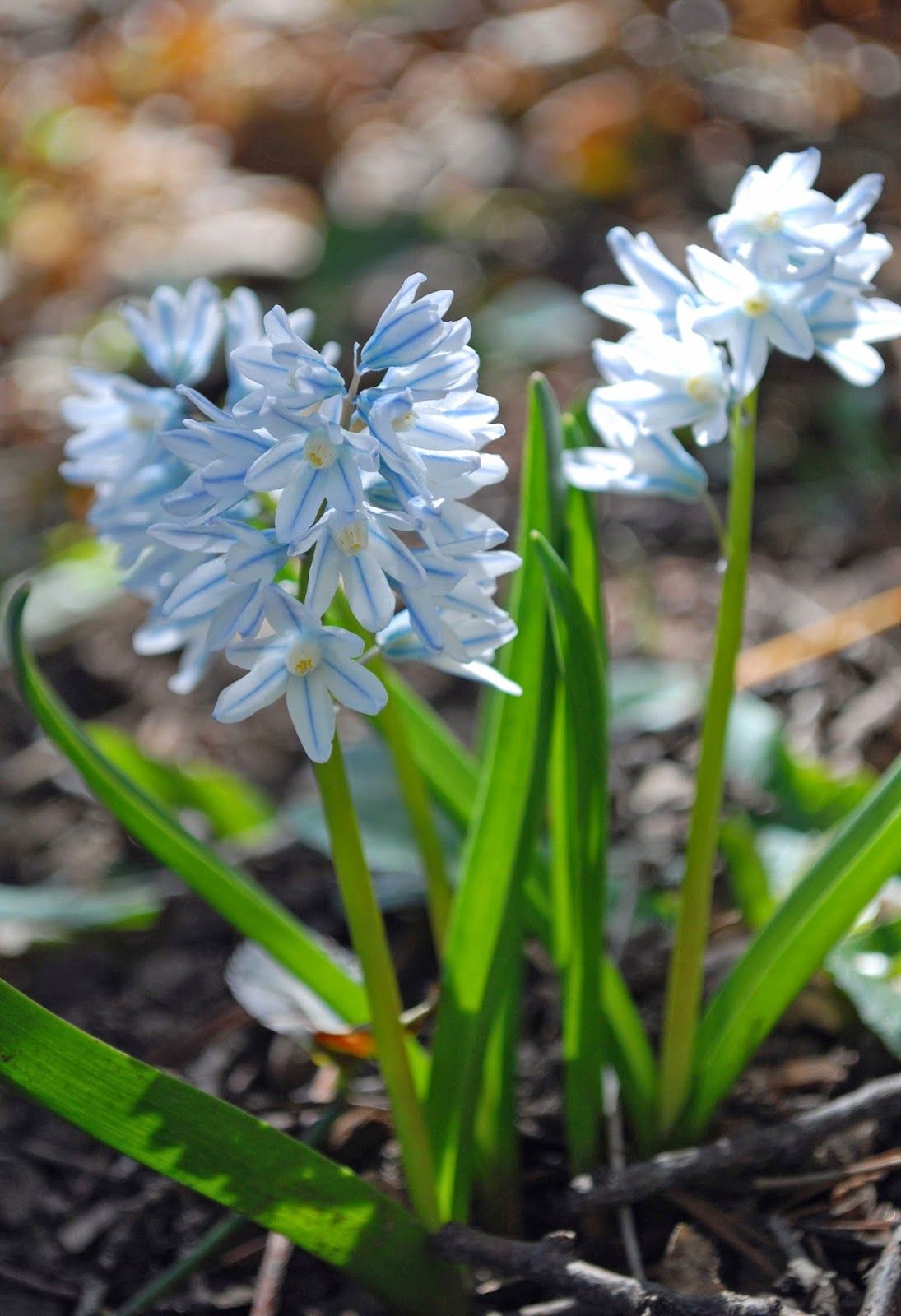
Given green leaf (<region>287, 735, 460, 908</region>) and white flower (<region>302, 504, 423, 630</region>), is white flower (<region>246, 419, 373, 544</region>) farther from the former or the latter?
green leaf (<region>287, 735, 460, 908</region>)

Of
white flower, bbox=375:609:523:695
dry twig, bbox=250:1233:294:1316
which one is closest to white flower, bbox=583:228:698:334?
white flower, bbox=375:609:523:695

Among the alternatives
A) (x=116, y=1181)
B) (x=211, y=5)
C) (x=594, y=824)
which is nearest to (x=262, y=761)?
(x=116, y=1181)

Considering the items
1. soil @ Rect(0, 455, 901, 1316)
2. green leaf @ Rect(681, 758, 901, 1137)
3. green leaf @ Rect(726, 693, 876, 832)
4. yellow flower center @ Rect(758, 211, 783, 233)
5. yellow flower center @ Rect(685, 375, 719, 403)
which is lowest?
soil @ Rect(0, 455, 901, 1316)

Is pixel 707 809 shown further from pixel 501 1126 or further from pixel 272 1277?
pixel 272 1277

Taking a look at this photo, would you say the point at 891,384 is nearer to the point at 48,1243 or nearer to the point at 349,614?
the point at 349,614

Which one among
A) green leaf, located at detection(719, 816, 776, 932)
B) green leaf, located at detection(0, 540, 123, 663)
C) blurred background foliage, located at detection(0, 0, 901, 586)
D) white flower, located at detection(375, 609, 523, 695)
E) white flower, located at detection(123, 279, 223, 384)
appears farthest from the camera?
blurred background foliage, located at detection(0, 0, 901, 586)

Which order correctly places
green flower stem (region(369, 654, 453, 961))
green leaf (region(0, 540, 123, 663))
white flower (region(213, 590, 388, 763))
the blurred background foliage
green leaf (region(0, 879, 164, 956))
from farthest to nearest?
the blurred background foliage
green leaf (region(0, 540, 123, 663))
green leaf (region(0, 879, 164, 956))
green flower stem (region(369, 654, 453, 961))
white flower (region(213, 590, 388, 763))

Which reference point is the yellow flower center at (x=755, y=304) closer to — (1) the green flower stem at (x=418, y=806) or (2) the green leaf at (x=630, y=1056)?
(1) the green flower stem at (x=418, y=806)
